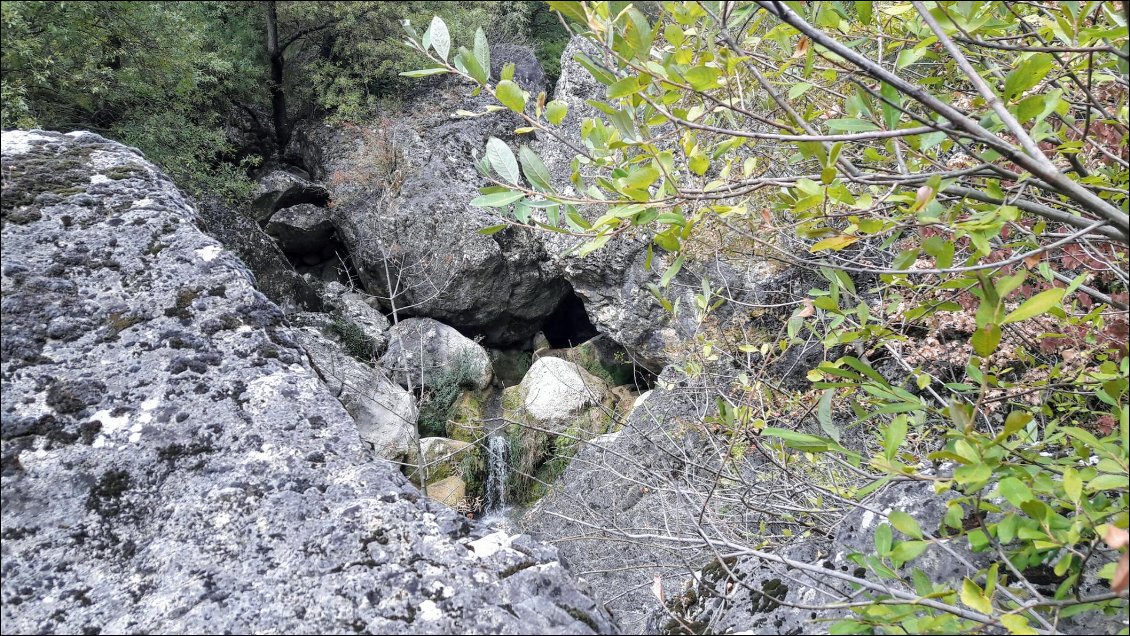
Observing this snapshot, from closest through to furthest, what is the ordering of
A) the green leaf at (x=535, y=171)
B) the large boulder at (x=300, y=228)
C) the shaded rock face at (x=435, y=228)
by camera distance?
the green leaf at (x=535, y=171) < the shaded rock face at (x=435, y=228) < the large boulder at (x=300, y=228)

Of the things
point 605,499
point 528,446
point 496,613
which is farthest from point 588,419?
point 496,613

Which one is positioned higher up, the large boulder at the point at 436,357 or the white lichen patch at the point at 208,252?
the white lichen patch at the point at 208,252

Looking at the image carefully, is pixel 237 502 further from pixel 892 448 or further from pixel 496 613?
pixel 892 448

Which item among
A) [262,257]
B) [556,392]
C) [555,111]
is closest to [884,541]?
[555,111]

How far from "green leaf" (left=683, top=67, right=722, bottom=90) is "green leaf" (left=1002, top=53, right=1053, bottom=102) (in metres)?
0.55

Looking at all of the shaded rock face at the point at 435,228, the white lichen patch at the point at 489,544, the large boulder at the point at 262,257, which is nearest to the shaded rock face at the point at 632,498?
the white lichen patch at the point at 489,544

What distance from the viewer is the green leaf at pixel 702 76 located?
1.29 meters

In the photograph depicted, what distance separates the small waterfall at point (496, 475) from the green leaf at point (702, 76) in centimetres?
832

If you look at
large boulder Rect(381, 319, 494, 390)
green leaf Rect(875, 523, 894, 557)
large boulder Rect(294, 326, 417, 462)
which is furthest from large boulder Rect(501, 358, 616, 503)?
green leaf Rect(875, 523, 894, 557)

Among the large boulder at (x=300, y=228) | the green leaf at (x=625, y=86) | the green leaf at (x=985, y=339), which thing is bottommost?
the large boulder at (x=300, y=228)

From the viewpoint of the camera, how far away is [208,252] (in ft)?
5.36

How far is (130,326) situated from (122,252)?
22 centimetres

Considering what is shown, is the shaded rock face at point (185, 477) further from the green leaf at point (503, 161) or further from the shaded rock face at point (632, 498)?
the shaded rock face at point (632, 498)

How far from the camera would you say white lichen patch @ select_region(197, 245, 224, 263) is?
161 cm
